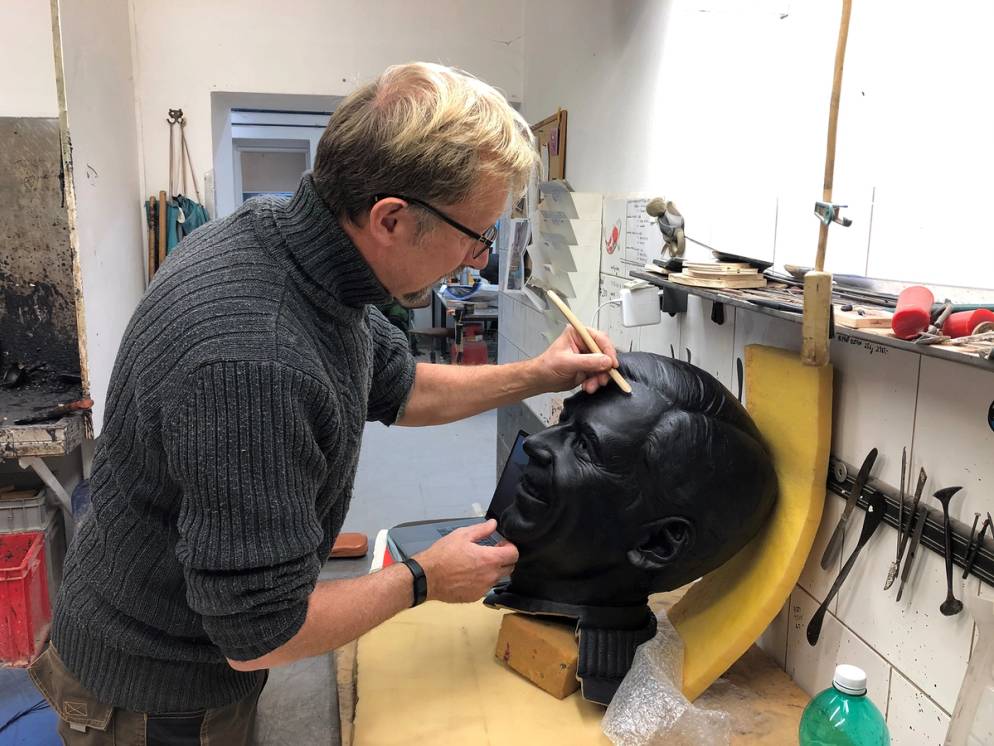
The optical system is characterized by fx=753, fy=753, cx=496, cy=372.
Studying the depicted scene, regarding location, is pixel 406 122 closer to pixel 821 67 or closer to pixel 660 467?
pixel 660 467

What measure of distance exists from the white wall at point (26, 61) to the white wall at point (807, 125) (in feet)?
8.47

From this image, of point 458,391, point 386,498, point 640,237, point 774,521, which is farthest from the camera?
point 386,498

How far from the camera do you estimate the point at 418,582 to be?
4.04 feet

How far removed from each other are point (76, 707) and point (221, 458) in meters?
0.70

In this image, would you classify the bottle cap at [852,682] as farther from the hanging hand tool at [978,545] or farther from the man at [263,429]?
the man at [263,429]

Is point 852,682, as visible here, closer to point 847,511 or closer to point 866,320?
point 847,511

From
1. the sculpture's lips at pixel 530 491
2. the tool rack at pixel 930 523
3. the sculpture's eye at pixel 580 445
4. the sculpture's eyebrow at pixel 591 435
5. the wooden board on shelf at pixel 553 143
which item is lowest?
the sculpture's lips at pixel 530 491

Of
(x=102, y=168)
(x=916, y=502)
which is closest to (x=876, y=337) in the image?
(x=916, y=502)

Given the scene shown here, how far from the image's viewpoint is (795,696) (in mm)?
1417

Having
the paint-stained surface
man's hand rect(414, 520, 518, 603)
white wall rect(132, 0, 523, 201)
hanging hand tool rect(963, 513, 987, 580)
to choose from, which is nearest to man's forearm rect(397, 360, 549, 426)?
man's hand rect(414, 520, 518, 603)

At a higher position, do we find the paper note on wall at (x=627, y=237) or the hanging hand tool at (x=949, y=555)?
the paper note on wall at (x=627, y=237)

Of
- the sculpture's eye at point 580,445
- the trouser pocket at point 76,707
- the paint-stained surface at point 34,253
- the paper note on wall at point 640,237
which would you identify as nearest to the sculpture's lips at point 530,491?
the sculpture's eye at point 580,445

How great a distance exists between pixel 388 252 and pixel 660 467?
23.4 inches

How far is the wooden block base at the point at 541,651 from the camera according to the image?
1419mm
